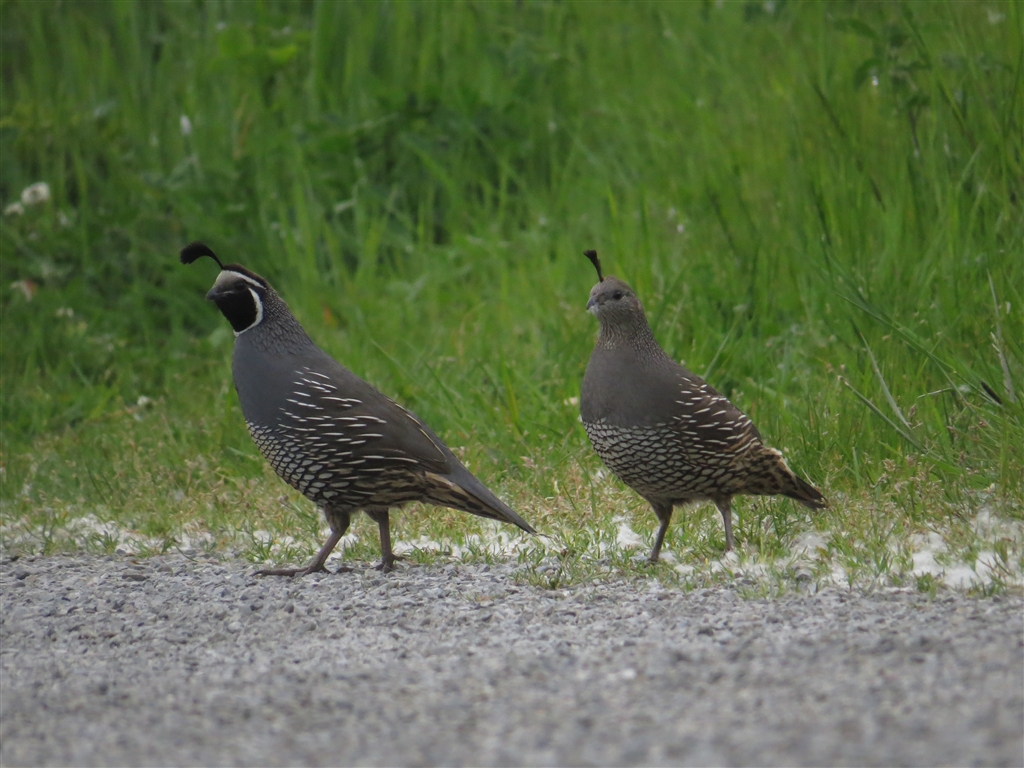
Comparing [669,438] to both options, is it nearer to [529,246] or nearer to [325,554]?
[325,554]

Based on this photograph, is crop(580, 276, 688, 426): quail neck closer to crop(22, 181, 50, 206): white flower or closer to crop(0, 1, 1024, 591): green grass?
crop(0, 1, 1024, 591): green grass

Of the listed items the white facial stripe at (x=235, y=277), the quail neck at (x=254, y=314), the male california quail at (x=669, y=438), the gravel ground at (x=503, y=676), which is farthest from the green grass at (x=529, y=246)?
the white facial stripe at (x=235, y=277)

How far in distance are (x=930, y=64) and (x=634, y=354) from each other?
2.61 m

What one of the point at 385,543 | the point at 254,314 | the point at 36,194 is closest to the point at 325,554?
the point at 385,543

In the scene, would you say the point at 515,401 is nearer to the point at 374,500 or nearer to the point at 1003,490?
the point at 374,500

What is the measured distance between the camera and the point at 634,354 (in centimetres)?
466

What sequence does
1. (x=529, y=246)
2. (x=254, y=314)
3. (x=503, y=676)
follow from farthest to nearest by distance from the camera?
(x=529, y=246)
(x=254, y=314)
(x=503, y=676)

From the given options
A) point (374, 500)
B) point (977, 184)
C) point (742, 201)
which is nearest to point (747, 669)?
point (374, 500)

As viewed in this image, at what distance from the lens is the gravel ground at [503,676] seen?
257 centimetres

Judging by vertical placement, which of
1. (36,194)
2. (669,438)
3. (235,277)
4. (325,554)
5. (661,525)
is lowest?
(325,554)

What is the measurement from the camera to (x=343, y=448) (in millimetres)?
4629

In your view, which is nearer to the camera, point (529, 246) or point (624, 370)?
point (624, 370)

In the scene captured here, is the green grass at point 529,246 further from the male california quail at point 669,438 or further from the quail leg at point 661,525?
the male california quail at point 669,438

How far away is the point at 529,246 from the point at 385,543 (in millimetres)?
3456
